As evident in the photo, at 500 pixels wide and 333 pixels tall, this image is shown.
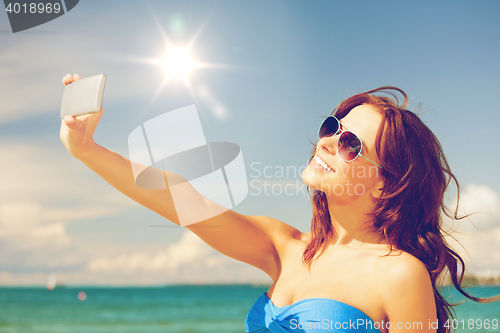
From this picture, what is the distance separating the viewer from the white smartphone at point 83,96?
1854mm

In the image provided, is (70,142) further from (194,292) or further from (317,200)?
(194,292)

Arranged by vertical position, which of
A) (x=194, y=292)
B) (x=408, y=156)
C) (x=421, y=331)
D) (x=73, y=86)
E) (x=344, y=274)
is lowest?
(x=421, y=331)

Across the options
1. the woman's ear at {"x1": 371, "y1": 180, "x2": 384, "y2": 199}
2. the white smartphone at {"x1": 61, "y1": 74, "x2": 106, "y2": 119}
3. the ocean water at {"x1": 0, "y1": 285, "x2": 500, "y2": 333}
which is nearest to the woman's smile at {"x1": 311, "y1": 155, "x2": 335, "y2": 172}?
the woman's ear at {"x1": 371, "y1": 180, "x2": 384, "y2": 199}

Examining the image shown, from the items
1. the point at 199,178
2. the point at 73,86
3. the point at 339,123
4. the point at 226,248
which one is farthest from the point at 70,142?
the point at 339,123

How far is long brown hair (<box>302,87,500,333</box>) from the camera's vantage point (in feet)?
6.97

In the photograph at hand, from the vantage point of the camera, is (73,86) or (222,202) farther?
(222,202)

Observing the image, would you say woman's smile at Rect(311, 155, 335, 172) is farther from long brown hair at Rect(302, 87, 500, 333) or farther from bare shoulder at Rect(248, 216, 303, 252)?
bare shoulder at Rect(248, 216, 303, 252)

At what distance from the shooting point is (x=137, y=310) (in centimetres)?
2705

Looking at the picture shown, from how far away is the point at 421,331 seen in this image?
176 centimetres

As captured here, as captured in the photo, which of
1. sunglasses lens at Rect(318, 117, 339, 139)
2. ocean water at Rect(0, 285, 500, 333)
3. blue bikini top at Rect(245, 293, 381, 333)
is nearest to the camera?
blue bikini top at Rect(245, 293, 381, 333)

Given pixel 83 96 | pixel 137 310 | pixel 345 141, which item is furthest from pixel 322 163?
pixel 137 310

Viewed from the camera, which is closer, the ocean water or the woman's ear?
the woman's ear

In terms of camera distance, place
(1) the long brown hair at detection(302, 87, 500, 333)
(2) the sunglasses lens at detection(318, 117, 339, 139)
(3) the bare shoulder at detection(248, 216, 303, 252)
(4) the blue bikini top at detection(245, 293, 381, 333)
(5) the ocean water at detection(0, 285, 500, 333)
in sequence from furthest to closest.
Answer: (5) the ocean water at detection(0, 285, 500, 333), (3) the bare shoulder at detection(248, 216, 303, 252), (2) the sunglasses lens at detection(318, 117, 339, 139), (1) the long brown hair at detection(302, 87, 500, 333), (4) the blue bikini top at detection(245, 293, 381, 333)

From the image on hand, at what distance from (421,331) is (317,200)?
102 centimetres
